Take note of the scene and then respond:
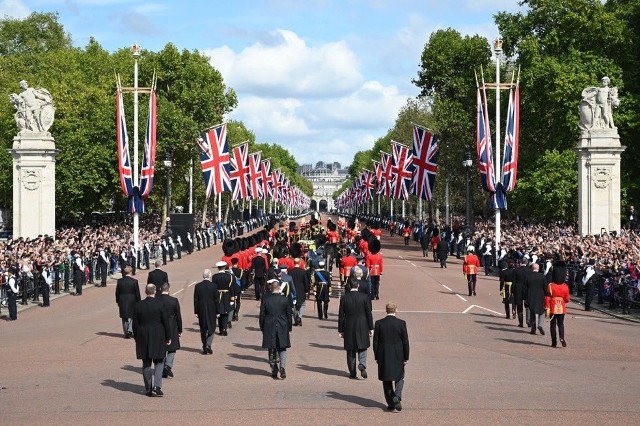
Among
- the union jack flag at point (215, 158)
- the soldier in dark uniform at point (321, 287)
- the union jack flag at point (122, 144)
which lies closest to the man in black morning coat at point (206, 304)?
the soldier in dark uniform at point (321, 287)

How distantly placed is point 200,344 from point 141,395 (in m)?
5.96

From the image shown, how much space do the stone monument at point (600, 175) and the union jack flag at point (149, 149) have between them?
17.4m

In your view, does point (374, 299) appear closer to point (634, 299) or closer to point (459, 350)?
point (634, 299)

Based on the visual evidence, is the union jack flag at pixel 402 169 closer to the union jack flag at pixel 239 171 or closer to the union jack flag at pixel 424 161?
the union jack flag at pixel 424 161

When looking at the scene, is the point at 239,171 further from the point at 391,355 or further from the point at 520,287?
the point at 391,355

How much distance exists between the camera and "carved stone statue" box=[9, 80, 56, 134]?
45375 millimetres

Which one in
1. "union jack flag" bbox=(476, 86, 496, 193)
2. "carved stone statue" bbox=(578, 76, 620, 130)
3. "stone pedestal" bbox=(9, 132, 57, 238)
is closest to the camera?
"union jack flag" bbox=(476, 86, 496, 193)

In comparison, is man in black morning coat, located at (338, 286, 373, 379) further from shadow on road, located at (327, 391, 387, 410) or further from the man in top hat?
the man in top hat

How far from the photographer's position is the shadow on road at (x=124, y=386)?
15668 mm

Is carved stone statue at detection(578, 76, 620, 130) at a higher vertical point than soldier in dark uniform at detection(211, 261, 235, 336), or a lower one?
higher

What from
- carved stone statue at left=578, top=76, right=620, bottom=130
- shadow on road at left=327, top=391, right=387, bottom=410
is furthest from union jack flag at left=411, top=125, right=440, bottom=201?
shadow on road at left=327, top=391, right=387, bottom=410

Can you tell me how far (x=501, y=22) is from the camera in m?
61.6

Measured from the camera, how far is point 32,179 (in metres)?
44.4

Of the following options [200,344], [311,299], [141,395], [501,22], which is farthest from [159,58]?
[141,395]
